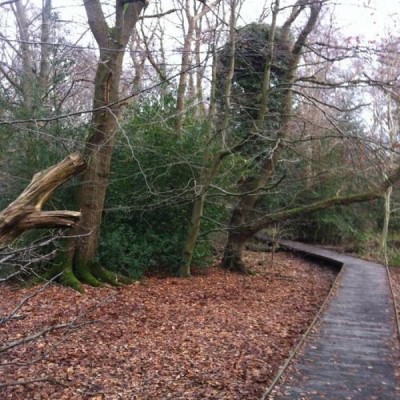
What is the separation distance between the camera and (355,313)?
424 inches

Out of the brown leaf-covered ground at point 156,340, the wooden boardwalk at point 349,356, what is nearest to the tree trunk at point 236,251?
the brown leaf-covered ground at point 156,340

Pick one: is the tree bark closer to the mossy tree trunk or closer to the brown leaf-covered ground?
the brown leaf-covered ground

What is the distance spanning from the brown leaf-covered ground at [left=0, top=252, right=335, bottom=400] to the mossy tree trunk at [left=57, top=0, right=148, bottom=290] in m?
0.80

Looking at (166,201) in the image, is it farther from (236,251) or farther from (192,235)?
(236,251)

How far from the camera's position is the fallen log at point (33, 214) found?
427cm

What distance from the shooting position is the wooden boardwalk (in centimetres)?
637

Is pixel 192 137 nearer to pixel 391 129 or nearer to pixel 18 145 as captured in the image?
pixel 18 145

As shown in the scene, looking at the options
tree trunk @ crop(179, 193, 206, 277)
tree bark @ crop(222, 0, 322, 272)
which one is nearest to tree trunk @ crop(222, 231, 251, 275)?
tree bark @ crop(222, 0, 322, 272)

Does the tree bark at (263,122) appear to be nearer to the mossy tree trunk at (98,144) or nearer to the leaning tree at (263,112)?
the leaning tree at (263,112)

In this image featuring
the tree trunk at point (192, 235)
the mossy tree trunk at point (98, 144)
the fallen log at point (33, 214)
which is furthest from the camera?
the tree trunk at point (192, 235)

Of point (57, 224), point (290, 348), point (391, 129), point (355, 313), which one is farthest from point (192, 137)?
point (391, 129)

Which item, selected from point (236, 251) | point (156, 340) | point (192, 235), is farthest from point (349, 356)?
point (236, 251)

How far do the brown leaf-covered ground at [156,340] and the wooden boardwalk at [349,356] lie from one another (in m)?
0.35

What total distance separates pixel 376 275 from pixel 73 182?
9627 mm
